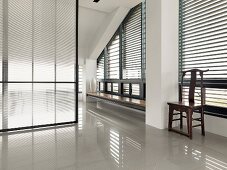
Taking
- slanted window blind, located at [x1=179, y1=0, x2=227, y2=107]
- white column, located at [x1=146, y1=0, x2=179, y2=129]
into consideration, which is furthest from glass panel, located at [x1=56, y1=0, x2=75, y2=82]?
slanted window blind, located at [x1=179, y1=0, x2=227, y2=107]

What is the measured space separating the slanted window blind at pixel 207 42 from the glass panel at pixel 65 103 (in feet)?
8.96

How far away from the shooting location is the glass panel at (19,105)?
3.80 m

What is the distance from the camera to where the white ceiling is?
5738 millimetres

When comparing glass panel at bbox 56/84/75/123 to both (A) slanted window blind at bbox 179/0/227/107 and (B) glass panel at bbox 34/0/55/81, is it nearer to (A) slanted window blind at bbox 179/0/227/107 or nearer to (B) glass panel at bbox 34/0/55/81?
(B) glass panel at bbox 34/0/55/81

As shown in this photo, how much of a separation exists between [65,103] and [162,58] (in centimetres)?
247

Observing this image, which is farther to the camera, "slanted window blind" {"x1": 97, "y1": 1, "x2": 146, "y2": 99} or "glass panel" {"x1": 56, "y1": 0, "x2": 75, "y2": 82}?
"slanted window blind" {"x1": 97, "y1": 1, "x2": 146, "y2": 99}

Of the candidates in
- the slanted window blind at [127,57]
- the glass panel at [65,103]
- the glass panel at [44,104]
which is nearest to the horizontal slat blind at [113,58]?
the slanted window blind at [127,57]

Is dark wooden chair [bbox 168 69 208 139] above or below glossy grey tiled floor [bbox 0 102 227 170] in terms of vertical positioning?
above

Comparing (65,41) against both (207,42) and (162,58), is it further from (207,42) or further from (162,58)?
(207,42)

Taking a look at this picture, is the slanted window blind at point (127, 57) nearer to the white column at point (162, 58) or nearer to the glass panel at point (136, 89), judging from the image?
the glass panel at point (136, 89)

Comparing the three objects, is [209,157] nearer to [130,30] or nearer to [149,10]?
[149,10]

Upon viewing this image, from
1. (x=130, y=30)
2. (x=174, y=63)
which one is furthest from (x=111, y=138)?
(x=130, y=30)

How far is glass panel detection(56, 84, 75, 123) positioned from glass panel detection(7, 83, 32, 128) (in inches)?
24.0

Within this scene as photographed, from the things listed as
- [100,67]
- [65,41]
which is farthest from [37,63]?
[100,67]
